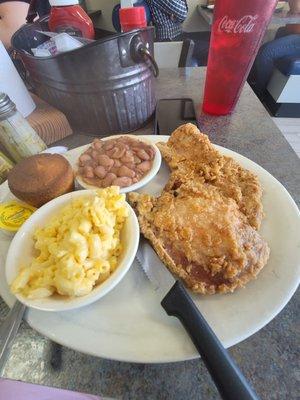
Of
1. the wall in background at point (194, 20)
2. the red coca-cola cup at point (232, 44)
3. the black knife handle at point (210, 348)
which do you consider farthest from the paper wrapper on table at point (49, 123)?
the wall in background at point (194, 20)

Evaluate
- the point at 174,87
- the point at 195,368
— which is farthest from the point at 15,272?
the point at 174,87

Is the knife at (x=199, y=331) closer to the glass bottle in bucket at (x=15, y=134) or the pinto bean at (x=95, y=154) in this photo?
the pinto bean at (x=95, y=154)

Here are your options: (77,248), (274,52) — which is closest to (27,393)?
Result: (77,248)

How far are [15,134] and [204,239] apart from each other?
70 cm

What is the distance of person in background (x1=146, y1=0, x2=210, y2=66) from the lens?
2.19m

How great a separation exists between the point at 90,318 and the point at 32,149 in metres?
0.62

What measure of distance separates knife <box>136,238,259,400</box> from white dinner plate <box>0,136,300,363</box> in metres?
0.03

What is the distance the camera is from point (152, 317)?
1.70 feet

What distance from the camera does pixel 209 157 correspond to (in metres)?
0.77

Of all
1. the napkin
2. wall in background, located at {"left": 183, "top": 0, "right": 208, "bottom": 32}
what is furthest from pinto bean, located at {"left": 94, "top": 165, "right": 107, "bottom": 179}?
wall in background, located at {"left": 183, "top": 0, "right": 208, "bottom": 32}

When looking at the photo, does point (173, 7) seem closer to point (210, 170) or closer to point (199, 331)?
point (210, 170)

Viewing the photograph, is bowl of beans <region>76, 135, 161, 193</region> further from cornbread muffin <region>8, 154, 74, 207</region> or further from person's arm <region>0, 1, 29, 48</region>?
person's arm <region>0, 1, 29, 48</region>

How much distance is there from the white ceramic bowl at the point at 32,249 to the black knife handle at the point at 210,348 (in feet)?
0.39

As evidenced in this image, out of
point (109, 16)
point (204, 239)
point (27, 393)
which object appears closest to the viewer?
point (27, 393)
